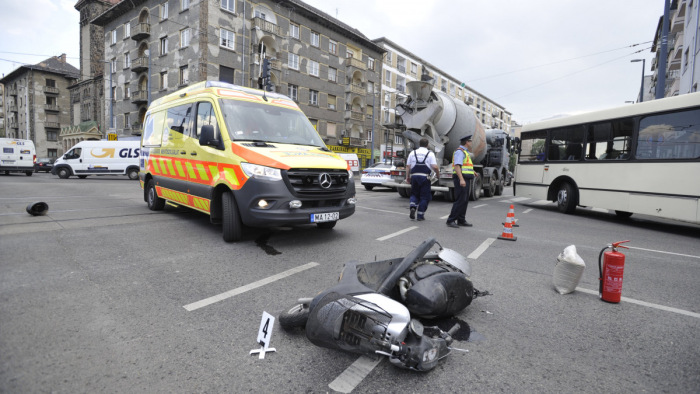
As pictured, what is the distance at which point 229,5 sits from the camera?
90.5ft

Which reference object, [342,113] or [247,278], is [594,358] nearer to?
[247,278]

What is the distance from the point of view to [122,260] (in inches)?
169

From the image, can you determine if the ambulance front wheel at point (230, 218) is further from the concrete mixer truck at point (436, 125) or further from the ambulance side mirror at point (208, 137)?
the concrete mixer truck at point (436, 125)

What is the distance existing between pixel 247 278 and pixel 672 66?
39.1 m

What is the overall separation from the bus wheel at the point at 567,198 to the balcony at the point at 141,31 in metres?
33.6

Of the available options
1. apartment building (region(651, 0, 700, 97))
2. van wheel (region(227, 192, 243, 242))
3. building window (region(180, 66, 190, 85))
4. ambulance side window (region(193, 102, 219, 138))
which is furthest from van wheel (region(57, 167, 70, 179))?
apartment building (region(651, 0, 700, 97))

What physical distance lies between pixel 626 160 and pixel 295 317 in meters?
Result: 9.61

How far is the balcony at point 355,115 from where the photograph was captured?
38844mm

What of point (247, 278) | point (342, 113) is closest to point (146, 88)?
point (342, 113)

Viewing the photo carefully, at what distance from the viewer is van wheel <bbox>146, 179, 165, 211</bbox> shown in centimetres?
798

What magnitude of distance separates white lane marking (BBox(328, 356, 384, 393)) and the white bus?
8.67m

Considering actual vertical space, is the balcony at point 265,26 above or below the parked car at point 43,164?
above

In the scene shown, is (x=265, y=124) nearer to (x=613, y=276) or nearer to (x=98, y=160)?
(x=613, y=276)

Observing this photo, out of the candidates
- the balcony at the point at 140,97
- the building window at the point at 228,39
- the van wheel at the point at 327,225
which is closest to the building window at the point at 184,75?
the building window at the point at 228,39
